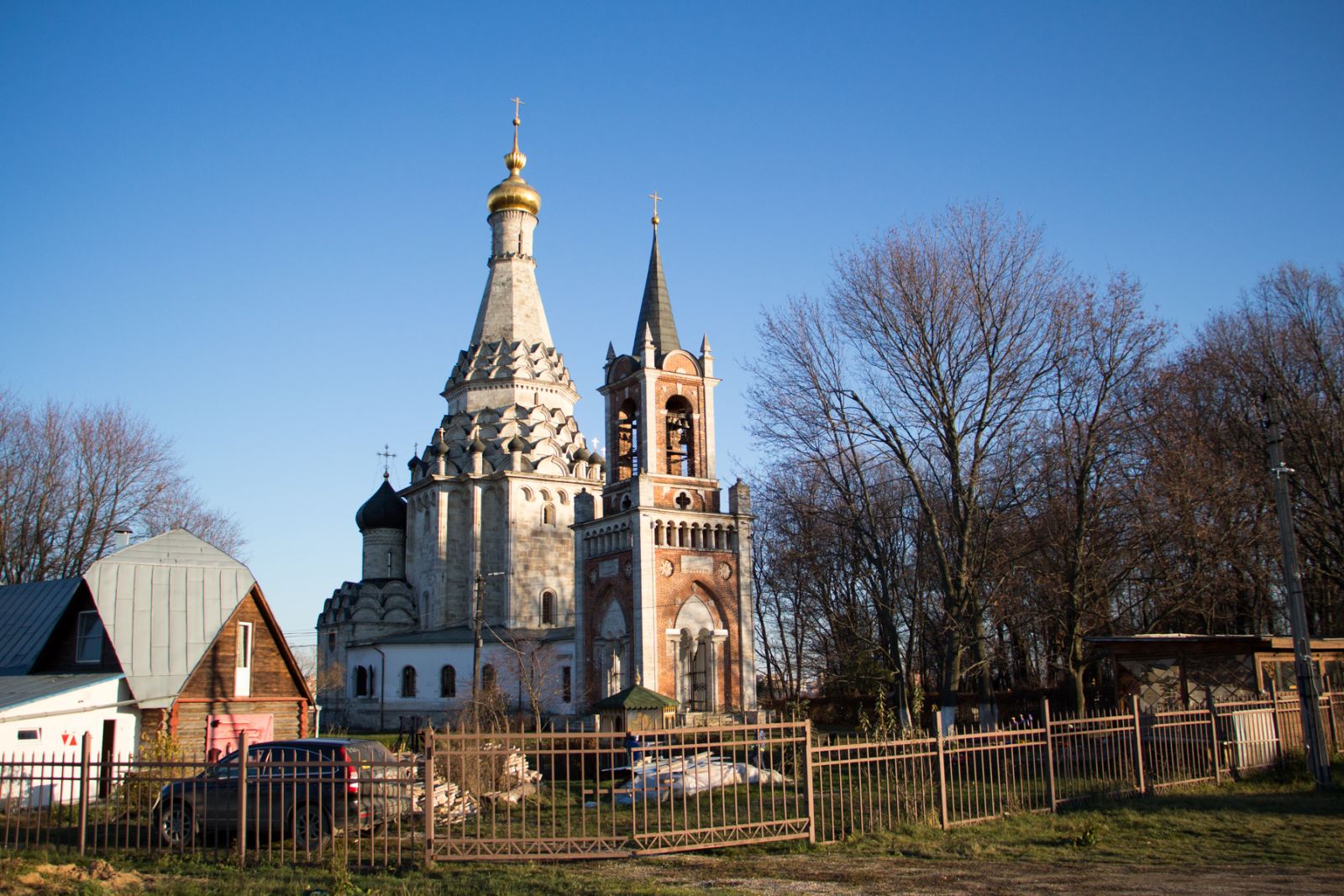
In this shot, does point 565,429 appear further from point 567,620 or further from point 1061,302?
point 1061,302

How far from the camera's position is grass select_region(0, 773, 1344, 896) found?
9.81 metres

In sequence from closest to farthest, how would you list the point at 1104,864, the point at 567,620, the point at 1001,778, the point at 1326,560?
the point at 1104,864
the point at 1001,778
the point at 1326,560
the point at 567,620

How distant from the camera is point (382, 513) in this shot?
47.4m

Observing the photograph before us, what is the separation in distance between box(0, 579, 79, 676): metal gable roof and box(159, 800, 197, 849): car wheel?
34.7 feet

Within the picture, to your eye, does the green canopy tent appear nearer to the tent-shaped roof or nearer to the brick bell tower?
the tent-shaped roof

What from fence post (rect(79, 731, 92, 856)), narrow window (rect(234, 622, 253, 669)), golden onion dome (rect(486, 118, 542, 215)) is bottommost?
fence post (rect(79, 731, 92, 856))

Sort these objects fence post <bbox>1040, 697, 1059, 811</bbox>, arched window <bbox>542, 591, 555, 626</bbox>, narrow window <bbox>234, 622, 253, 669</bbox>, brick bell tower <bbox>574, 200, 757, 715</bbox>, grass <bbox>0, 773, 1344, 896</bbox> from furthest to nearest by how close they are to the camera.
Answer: arched window <bbox>542, 591, 555, 626</bbox> < brick bell tower <bbox>574, 200, 757, 715</bbox> < narrow window <bbox>234, 622, 253, 669</bbox> < fence post <bbox>1040, 697, 1059, 811</bbox> < grass <bbox>0, 773, 1344, 896</bbox>

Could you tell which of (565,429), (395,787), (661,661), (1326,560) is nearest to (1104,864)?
(395,787)

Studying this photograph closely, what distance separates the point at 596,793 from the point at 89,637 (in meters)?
15.0

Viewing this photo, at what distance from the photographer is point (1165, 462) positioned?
2636 cm

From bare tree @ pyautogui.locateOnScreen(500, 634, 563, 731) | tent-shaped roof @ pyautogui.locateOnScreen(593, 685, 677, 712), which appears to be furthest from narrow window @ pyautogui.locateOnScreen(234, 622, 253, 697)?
bare tree @ pyautogui.locateOnScreen(500, 634, 563, 731)

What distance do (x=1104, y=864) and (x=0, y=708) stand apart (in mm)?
16618

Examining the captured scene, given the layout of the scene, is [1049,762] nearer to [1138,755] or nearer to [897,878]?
[1138,755]

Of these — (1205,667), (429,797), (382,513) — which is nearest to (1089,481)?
(1205,667)
